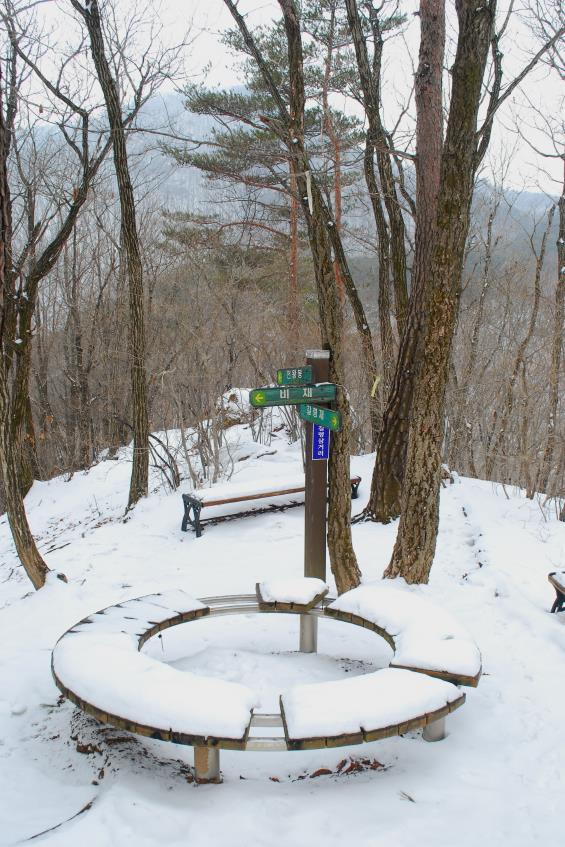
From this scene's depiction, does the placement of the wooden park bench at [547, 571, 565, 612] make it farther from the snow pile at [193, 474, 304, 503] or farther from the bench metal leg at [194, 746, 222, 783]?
the snow pile at [193, 474, 304, 503]

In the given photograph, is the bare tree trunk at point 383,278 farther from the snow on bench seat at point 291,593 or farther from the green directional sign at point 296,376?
the snow on bench seat at point 291,593

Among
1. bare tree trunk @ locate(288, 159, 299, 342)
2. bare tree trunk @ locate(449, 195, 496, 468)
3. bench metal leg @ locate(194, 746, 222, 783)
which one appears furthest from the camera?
bare tree trunk @ locate(288, 159, 299, 342)

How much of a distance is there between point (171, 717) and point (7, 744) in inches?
40.1

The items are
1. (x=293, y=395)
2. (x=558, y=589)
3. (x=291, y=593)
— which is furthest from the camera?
(x=558, y=589)

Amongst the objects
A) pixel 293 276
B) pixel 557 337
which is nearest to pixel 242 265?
pixel 293 276

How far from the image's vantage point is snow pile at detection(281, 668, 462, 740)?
2.23 metres

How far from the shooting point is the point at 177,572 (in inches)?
205

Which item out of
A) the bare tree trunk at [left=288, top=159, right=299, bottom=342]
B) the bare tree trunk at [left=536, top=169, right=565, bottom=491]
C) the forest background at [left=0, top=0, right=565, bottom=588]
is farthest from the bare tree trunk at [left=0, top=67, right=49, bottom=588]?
the bare tree trunk at [left=536, top=169, right=565, bottom=491]

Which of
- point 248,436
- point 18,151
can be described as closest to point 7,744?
point 248,436

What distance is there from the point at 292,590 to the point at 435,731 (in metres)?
1.11

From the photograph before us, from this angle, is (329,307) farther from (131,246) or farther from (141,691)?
(131,246)

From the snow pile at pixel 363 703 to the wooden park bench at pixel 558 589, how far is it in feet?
5.69

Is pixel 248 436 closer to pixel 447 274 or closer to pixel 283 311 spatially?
pixel 283 311

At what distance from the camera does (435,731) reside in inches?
105
